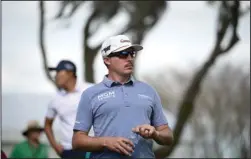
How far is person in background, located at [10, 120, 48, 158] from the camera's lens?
610 cm

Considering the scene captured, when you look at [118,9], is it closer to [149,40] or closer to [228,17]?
[149,40]

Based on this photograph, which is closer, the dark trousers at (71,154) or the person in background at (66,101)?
the dark trousers at (71,154)

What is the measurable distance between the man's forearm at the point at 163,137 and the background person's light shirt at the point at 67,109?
74.3 inches

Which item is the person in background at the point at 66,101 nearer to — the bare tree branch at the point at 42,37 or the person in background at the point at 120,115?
the bare tree branch at the point at 42,37

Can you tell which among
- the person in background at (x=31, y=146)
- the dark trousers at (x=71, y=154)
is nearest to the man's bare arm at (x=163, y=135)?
the dark trousers at (x=71, y=154)

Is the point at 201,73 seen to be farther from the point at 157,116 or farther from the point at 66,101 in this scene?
the point at 157,116

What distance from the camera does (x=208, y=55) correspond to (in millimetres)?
6398

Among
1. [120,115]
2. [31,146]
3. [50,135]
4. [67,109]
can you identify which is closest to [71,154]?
[67,109]

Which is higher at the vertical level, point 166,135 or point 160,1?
point 160,1

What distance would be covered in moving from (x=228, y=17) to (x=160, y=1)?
2.16 ft

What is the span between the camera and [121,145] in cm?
273

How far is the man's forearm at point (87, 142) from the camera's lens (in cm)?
281

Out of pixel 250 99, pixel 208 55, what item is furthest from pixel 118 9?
pixel 250 99

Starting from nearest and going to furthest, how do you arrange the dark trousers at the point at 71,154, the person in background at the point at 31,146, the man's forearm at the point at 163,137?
the man's forearm at the point at 163,137 → the dark trousers at the point at 71,154 → the person in background at the point at 31,146
